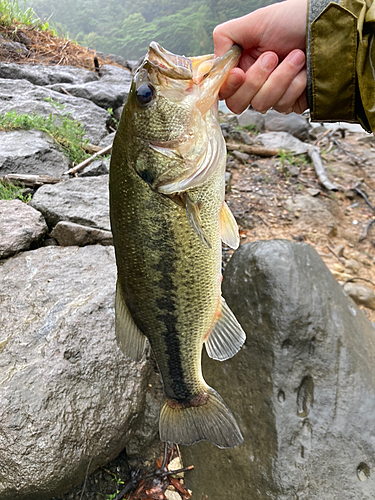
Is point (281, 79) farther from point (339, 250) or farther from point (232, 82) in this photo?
point (339, 250)

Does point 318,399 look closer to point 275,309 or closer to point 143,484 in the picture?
point 275,309

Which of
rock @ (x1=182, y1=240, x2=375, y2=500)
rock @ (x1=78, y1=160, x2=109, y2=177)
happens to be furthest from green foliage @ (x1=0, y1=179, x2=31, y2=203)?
rock @ (x1=182, y1=240, x2=375, y2=500)

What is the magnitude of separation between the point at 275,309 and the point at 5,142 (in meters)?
3.77

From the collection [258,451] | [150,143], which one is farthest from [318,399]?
[150,143]

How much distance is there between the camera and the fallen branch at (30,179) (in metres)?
3.57

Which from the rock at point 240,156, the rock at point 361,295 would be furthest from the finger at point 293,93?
the rock at point 240,156

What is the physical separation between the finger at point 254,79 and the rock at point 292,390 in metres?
1.28

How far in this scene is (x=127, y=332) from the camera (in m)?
1.50

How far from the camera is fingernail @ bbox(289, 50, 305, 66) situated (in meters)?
1.52

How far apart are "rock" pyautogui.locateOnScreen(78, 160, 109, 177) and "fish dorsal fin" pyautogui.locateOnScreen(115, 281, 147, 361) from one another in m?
2.88

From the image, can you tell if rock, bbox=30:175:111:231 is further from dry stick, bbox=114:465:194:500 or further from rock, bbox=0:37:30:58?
rock, bbox=0:37:30:58

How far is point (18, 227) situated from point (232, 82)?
7.32ft

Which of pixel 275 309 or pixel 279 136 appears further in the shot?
pixel 279 136

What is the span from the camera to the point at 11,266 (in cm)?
267
